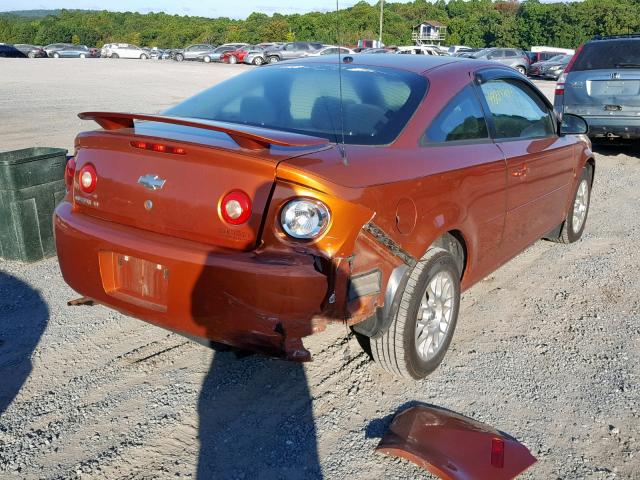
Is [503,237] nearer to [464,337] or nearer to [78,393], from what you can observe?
[464,337]

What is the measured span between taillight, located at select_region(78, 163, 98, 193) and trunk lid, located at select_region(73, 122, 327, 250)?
3 cm

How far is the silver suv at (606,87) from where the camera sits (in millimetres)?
9406

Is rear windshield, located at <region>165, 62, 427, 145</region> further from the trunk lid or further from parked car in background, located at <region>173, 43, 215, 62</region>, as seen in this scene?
parked car in background, located at <region>173, 43, 215, 62</region>

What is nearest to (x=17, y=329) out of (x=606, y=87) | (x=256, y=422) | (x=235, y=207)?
(x=256, y=422)

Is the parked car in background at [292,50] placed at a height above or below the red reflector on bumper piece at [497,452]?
below

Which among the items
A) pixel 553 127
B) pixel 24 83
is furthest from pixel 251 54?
pixel 553 127

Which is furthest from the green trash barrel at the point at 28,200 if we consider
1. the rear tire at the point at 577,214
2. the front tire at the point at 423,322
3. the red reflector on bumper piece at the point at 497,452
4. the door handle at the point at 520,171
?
the rear tire at the point at 577,214

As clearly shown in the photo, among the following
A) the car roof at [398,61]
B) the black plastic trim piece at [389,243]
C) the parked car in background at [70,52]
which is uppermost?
the car roof at [398,61]

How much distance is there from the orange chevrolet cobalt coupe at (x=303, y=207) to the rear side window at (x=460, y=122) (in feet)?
0.04

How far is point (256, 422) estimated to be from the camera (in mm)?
3115

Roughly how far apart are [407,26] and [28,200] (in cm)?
8251

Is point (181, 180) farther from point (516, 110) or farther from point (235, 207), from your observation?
point (516, 110)

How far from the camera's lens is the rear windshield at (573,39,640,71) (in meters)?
9.70

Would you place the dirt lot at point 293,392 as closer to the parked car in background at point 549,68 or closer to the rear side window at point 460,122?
the rear side window at point 460,122
